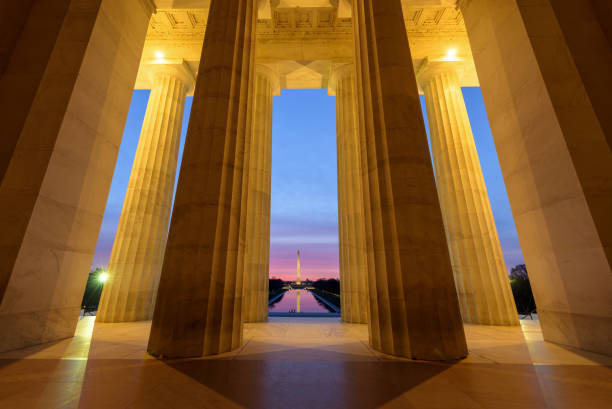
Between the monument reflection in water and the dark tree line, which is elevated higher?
the dark tree line

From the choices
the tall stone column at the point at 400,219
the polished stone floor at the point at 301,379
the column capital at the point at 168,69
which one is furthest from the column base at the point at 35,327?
the column capital at the point at 168,69

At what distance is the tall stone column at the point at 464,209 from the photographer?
53.5ft

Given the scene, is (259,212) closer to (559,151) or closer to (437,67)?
(559,151)

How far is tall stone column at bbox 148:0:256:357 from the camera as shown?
7996 millimetres

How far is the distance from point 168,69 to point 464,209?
90.7 feet

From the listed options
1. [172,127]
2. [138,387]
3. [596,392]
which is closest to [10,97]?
[172,127]

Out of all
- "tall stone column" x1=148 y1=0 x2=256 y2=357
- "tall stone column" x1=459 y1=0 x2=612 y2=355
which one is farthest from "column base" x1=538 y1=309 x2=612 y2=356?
"tall stone column" x1=148 y1=0 x2=256 y2=357

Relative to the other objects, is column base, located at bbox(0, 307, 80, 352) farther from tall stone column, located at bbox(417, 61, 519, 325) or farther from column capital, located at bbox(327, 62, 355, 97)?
column capital, located at bbox(327, 62, 355, 97)

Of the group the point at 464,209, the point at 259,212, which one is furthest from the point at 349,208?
the point at 464,209

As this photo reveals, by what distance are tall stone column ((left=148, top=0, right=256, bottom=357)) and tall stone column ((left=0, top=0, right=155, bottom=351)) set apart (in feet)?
16.9

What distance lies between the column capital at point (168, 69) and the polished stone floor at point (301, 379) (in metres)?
22.0

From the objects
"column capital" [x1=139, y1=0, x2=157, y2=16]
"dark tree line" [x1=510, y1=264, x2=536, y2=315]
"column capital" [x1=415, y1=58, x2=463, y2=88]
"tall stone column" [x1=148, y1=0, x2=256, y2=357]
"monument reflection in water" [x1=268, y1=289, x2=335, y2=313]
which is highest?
"column capital" [x1=415, y1=58, x2=463, y2=88]

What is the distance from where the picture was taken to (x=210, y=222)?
8883 millimetres

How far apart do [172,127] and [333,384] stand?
22910mm
